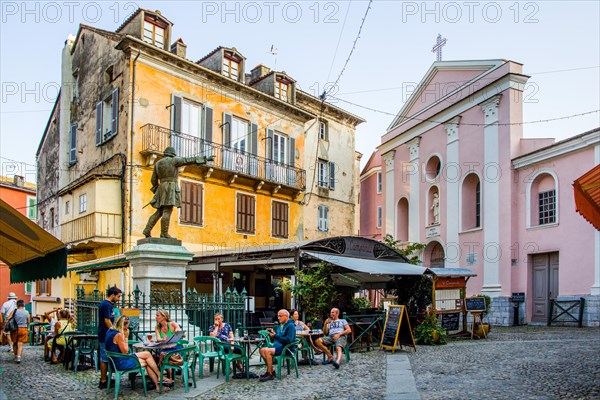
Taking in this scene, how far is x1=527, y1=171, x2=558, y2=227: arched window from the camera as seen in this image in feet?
66.0

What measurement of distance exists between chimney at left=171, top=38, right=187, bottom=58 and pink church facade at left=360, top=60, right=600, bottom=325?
441 inches

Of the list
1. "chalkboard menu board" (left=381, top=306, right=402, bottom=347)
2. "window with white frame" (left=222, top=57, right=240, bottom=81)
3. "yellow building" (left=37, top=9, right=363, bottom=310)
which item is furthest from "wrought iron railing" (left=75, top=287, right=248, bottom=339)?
"window with white frame" (left=222, top=57, right=240, bottom=81)

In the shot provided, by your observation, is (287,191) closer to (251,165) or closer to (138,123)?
(251,165)

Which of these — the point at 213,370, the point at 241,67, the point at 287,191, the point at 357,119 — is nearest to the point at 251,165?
the point at 287,191

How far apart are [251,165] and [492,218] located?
9.67 meters

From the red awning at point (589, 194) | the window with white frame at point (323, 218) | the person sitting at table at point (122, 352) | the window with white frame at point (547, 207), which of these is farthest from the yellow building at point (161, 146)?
the red awning at point (589, 194)

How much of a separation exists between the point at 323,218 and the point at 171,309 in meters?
17.8

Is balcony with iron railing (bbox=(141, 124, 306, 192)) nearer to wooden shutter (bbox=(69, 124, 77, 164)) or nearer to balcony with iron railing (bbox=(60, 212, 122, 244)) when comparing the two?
balcony with iron railing (bbox=(60, 212, 122, 244))

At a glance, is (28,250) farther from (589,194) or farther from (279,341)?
(589,194)

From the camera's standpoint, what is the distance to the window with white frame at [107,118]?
2111cm

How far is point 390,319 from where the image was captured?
42.7ft

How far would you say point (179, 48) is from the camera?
22156 mm

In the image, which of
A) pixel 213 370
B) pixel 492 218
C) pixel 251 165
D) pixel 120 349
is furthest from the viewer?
pixel 251 165

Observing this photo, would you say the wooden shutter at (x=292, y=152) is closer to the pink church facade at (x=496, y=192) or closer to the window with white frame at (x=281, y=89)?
the window with white frame at (x=281, y=89)
